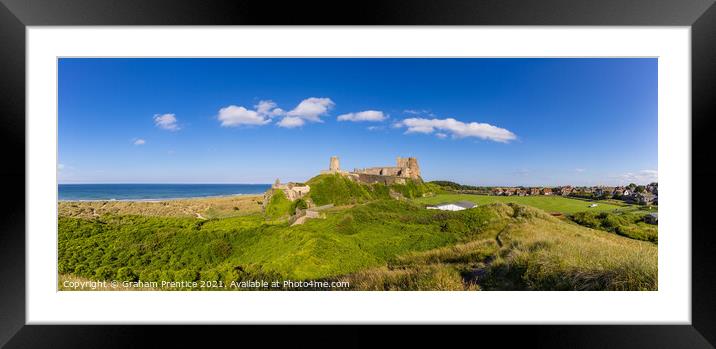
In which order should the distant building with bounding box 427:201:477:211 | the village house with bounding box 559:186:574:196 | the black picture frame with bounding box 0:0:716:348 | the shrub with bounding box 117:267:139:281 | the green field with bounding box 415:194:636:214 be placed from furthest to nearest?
1. the distant building with bounding box 427:201:477:211
2. the village house with bounding box 559:186:574:196
3. the green field with bounding box 415:194:636:214
4. the shrub with bounding box 117:267:139:281
5. the black picture frame with bounding box 0:0:716:348

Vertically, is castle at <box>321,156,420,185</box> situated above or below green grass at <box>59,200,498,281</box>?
above

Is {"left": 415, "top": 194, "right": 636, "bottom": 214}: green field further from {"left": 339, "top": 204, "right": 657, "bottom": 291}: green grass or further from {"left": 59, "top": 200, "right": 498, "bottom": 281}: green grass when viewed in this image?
A: {"left": 339, "top": 204, "right": 657, "bottom": 291}: green grass

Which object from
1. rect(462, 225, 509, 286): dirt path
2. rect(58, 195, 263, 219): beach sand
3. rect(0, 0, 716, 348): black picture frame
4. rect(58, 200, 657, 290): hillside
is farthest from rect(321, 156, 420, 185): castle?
rect(0, 0, 716, 348): black picture frame

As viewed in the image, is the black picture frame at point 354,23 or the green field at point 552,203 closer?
the black picture frame at point 354,23

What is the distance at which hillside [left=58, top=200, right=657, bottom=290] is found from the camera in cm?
252

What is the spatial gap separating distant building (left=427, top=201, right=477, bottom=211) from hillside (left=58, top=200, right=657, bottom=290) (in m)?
0.20

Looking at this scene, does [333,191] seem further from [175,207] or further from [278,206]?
[175,207]

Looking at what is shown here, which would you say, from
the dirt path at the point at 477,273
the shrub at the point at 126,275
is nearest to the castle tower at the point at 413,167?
the dirt path at the point at 477,273

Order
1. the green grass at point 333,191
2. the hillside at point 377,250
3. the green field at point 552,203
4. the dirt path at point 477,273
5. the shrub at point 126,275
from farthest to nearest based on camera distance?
the green grass at point 333,191 → the green field at point 552,203 → the shrub at point 126,275 → the dirt path at point 477,273 → the hillside at point 377,250

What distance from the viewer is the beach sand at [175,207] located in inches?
168

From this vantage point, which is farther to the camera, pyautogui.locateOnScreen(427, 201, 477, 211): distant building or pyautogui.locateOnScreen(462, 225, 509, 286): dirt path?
pyautogui.locateOnScreen(427, 201, 477, 211): distant building

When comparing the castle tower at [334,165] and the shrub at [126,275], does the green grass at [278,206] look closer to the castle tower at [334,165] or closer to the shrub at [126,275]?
the castle tower at [334,165]

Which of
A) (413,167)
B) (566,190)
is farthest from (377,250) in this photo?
(566,190)

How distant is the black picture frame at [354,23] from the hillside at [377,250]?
52 centimetres
